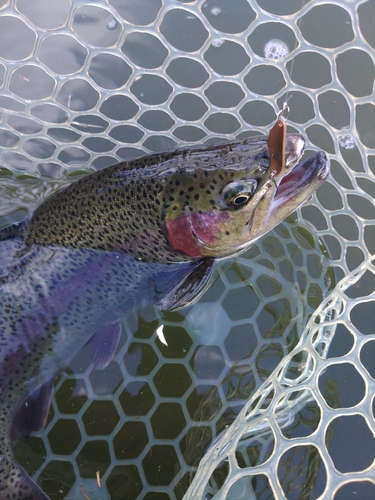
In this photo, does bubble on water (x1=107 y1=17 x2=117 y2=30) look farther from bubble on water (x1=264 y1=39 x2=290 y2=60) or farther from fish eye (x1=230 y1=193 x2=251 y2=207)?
fish eye (x1=230 y1=193 x2=251 y2=207)

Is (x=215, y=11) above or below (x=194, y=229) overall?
Answer: above

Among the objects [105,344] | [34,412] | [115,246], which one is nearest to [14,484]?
[34,412]

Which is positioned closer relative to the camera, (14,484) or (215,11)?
(14,484)

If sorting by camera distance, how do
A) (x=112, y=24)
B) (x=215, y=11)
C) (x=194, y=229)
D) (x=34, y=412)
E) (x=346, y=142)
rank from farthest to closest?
(x=215, y=11) → (x=112, y=24) → (x=346, y=142) → (x=34, y=412) → (x=194, y=229)

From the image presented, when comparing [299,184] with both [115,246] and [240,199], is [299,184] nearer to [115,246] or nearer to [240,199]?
[240,199]

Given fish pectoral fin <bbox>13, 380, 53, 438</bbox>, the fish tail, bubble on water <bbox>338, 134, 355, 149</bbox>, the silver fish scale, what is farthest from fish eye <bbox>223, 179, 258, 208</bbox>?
the fish tail

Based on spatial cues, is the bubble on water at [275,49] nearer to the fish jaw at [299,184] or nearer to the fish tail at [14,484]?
the fish jaw at [299,184]

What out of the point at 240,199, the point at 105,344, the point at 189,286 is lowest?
the point at 105,344

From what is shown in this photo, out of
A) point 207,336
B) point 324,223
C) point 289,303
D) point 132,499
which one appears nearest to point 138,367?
point 207,336
